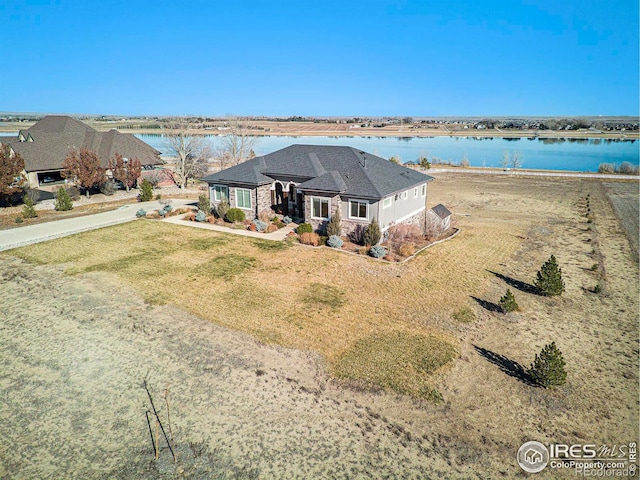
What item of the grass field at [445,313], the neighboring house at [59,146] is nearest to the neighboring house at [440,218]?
the grass field at [445,313]

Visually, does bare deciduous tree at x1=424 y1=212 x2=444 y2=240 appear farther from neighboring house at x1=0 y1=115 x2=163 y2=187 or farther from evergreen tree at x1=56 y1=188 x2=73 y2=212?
neighboring house at x1=0 y1=115 x2=163 y2=187

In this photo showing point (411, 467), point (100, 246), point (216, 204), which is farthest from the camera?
point (216, 204)

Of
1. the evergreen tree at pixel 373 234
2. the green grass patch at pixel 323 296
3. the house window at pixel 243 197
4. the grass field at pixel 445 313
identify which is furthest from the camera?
the house window at pixel 243 197

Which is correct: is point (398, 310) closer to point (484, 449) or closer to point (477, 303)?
point (477, 303)

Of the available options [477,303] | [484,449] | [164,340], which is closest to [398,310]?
[477,303]

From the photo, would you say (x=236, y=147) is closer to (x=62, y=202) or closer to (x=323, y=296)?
(x=62, y=202)

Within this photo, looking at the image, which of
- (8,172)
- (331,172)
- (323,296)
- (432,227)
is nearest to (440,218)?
(432,227)

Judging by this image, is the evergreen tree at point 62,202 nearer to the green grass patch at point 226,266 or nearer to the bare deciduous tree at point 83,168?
the bare deciduous tree at point 83,168

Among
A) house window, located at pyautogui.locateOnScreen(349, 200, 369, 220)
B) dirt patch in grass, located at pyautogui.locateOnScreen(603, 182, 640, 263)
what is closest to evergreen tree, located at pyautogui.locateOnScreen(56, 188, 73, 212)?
house window, located at pyautogui.locateOnScreen(349, 200, 369, 220)
